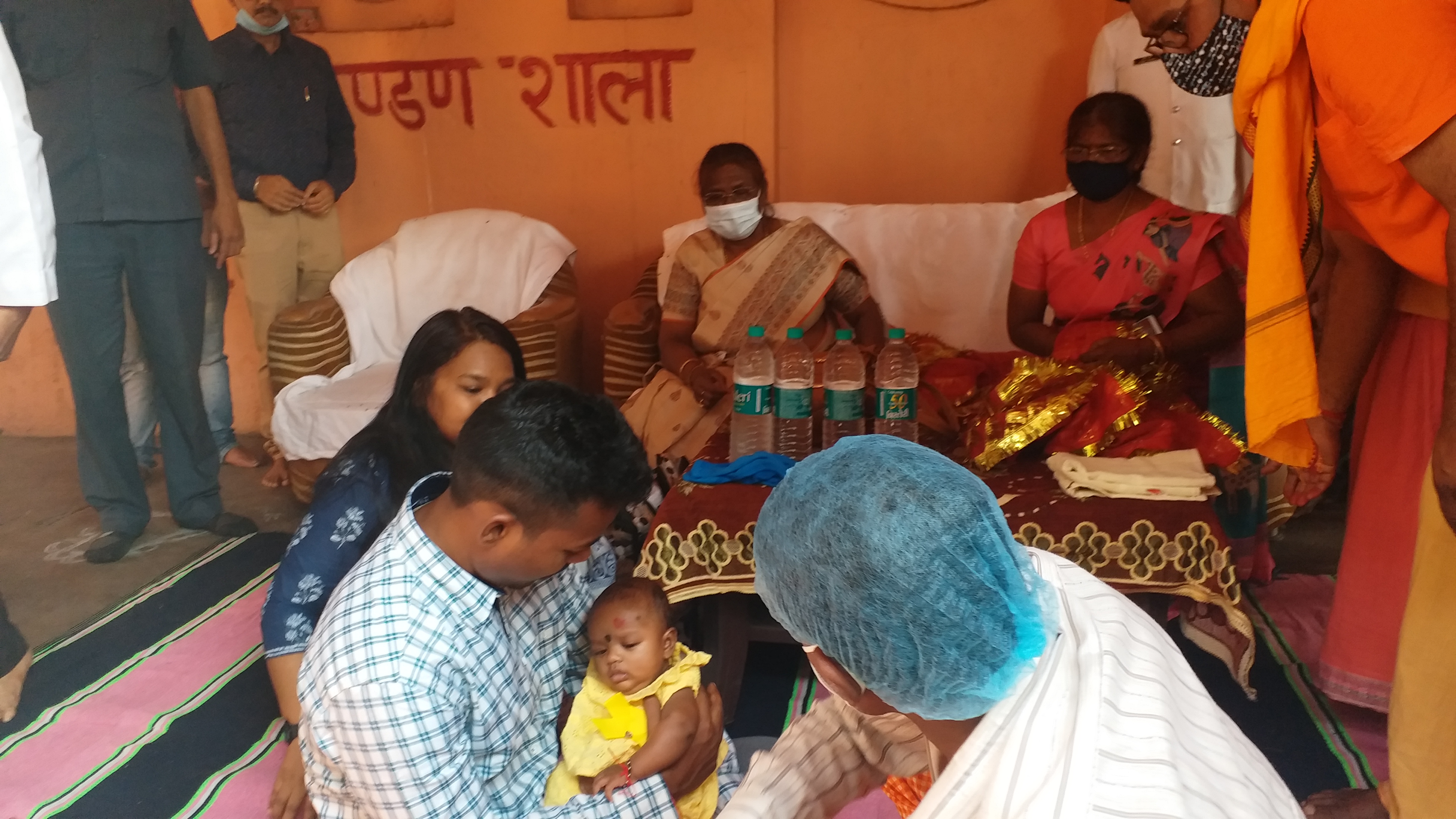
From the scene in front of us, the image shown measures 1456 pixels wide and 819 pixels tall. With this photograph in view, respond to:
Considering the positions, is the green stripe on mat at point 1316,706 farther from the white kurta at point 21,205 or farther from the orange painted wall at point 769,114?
the white kurta at point 21,205

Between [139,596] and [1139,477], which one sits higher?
[1139,477]

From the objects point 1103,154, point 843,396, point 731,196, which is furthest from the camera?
point 731,196

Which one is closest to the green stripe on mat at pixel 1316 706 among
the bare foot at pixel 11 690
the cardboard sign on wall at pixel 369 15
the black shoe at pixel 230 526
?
the black shoe at pixel 230 526

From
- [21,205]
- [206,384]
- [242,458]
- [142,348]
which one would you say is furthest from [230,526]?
[21,205]

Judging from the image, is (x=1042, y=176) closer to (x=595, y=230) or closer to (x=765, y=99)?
(x=765, y=99)

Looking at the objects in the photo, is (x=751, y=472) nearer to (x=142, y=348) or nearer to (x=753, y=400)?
(x=753, y=400)

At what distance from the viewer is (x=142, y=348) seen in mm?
1888

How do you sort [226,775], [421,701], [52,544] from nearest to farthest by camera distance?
[421,701]
[52,544]
[226,775]

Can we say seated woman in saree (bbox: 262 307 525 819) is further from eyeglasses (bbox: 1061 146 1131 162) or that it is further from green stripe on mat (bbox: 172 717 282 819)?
eyeglasses (bbox: 1061 146 1131 162)

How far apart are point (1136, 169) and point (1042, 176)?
816mm

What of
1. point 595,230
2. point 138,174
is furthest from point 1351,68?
point 595,230

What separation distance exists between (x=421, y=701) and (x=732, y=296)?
73.1 inches

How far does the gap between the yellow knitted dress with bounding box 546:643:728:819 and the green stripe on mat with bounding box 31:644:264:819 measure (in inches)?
38.7

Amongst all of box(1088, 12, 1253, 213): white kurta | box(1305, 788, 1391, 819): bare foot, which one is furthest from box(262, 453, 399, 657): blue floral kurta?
box(1088, 12, 1253, 213): white kurta
